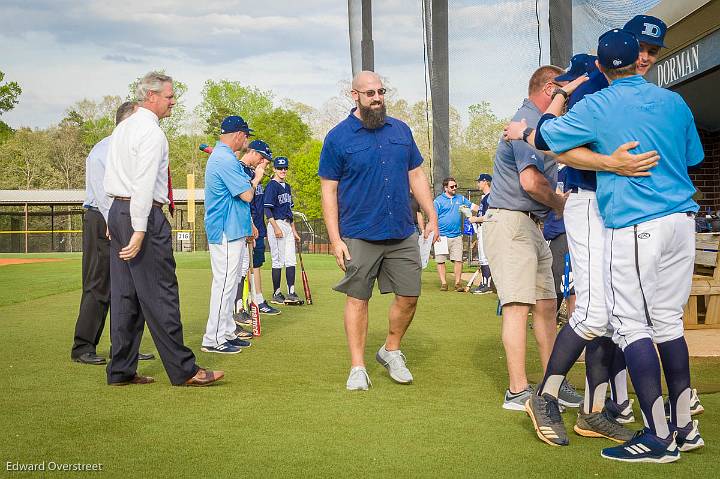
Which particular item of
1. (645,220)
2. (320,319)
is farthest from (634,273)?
(320,319)

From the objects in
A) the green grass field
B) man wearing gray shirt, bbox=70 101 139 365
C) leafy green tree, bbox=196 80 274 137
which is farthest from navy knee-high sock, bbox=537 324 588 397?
leafy green tree, bbox=196 80 274 137

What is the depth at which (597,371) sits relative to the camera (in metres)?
4.82

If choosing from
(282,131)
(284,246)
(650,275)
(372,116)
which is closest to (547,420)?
(650,275)

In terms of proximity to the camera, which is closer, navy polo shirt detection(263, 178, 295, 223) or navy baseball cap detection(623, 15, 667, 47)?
navy baseball cap detection(623, 15, 667, 47)

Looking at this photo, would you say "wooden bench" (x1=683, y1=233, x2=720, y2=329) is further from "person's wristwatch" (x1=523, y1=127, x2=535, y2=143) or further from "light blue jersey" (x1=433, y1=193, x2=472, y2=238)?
"light blue jersey" (x1=433, y1=193, x2=472, y2=238)

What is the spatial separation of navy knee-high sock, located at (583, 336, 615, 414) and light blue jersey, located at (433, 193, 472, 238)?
11.4 meters

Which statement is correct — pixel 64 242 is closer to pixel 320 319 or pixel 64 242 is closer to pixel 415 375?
pixel 320 319

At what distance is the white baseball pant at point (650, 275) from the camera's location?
417cm

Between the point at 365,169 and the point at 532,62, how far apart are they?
245 inches

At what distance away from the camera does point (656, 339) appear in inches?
170

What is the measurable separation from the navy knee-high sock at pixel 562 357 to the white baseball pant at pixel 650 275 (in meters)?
0.38

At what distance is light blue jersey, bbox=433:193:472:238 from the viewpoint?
16234 mm

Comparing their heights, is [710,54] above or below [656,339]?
above

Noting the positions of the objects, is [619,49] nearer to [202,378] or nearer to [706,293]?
[202,378]
